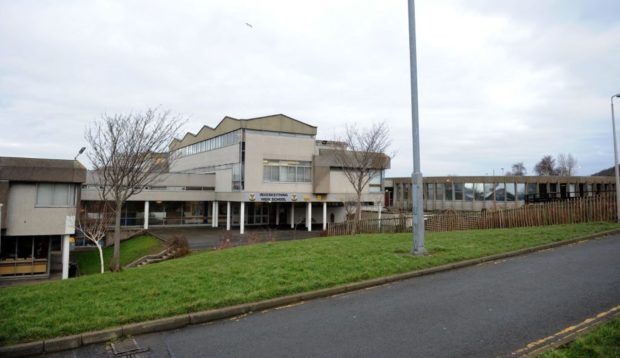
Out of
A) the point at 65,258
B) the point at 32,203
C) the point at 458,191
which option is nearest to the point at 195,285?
the point at 32,203

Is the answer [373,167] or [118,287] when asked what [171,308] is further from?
[373,167]

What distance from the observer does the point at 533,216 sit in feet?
63.5

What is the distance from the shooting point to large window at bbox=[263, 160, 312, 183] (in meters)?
35.2

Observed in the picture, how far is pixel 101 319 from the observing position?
19.8ft

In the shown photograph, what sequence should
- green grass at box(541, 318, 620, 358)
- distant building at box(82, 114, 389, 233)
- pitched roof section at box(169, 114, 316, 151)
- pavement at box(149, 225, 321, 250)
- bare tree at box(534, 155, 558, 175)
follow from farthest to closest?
bare tree at box(534, 155, 558, 175), pitched roof section at box(169, 114, 316, 151), distant building at box(82, 114, 389, 233), pavement at box(149, 225, 321, 250), green grass at box(541, 318, 620, 358)

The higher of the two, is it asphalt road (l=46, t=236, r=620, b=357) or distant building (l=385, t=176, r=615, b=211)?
distant building (l=385, t=176, r=615, b=211)

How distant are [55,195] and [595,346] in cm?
2285

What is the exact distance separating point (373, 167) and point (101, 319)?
23.8 meters

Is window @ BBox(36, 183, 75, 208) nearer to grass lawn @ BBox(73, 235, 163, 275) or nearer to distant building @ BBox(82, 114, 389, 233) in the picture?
grass lawn @ BBox(73, 235, 163, 275)

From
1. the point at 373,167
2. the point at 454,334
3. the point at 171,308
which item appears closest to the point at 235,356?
the point at 171,308

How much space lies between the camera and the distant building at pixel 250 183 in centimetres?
3462

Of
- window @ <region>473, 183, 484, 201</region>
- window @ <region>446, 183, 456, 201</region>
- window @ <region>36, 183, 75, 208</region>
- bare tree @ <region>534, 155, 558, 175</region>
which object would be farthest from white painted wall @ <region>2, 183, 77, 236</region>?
bare tree @ <region>534, 155, 558, 175</region>

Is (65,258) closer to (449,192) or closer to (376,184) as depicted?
(376,184)

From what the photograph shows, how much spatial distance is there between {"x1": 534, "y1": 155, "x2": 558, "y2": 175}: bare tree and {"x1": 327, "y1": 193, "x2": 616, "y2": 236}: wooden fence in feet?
265
